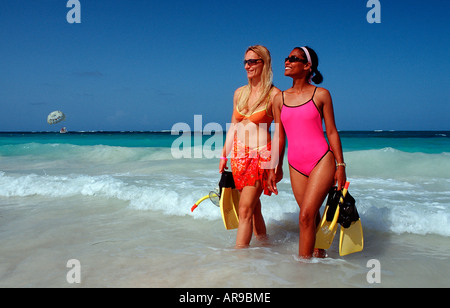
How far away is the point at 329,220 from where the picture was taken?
10.2 ft

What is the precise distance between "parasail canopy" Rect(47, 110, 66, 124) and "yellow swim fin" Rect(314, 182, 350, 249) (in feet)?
140

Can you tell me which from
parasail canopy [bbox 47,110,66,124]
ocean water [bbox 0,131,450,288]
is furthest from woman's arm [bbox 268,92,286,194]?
parasail canopy [bbox 47,110,66,124]

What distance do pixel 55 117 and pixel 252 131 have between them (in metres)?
43.0

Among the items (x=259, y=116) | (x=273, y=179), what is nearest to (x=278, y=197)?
(x=273, y=179)

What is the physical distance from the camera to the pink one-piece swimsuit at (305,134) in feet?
9.75

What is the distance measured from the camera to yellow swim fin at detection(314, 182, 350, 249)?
3.01m

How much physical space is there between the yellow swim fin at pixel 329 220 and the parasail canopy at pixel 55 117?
4255 cm

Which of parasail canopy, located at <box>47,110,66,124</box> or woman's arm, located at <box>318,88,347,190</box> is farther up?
woman's arm, located at <box>318,88,347,190</box>

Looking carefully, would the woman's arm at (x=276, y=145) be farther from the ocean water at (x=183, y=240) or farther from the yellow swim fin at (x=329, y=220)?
the ocean water at (x=183, y=240)

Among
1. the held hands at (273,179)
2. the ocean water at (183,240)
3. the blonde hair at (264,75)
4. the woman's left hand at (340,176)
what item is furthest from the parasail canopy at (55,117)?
the woman's left hand at (340,176)

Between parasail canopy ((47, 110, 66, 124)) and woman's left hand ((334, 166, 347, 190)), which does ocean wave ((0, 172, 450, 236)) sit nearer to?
woman's left hand ((334, 166, 347, 190))

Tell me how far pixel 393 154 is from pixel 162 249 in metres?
10.3

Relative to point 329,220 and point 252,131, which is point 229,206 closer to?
point 252,131

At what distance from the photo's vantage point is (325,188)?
296 cm
